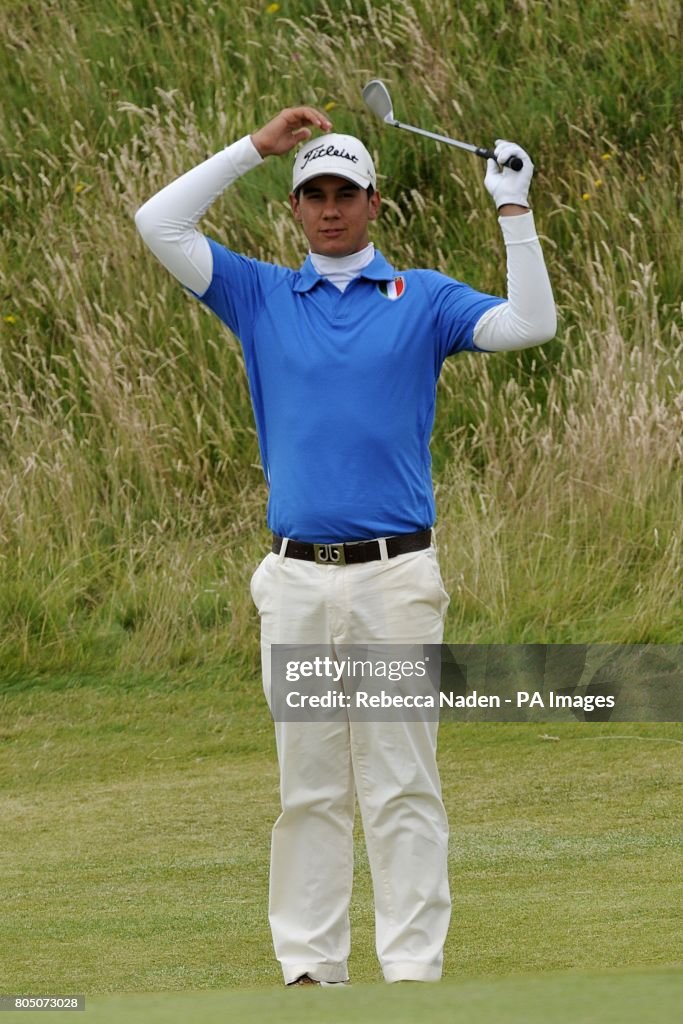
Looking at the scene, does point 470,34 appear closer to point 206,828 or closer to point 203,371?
point 203,371

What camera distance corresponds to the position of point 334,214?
158 inches

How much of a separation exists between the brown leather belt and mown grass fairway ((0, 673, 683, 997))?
895 mm

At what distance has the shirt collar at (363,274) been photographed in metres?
Answer: 3.99

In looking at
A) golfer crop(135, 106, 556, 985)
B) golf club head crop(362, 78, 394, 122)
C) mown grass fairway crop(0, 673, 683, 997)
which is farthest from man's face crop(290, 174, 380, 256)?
mown grass fairway crop(0, 673, 683, 997)

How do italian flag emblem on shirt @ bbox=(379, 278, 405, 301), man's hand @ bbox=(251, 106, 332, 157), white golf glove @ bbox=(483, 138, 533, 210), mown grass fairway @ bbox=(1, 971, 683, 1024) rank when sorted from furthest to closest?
1. man's hand @ bbox=(251, 106, 332, 157)
2. italian flag emblem on shirt @ bbox=(379, 278, 405, 301)
3. white golf glove @ bbox=(483, 138, 533, 210)
4. mown grass fairway @ bbox=(1, 971, 683, 1024)

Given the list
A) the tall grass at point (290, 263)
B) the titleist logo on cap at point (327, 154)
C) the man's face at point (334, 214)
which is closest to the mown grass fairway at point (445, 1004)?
the man's face at point (334, 214)

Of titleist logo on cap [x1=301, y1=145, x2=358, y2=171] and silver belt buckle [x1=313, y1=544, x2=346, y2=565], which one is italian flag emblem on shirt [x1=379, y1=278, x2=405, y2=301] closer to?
titleist logo on cap [x1=301, y1=145, x2=358, y2=171]

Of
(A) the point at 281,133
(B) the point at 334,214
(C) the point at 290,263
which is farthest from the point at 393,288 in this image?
(C) the point at 290,263

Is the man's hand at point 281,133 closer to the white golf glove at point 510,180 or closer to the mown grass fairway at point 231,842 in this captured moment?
the white golf glove at point 510,180

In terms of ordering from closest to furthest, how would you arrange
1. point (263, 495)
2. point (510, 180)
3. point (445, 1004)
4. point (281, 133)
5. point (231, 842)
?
point (445, 1004) → point (510, 180) → point (281, 133) → point (231, 842) → point (263, 495)

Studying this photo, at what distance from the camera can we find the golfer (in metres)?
3.84

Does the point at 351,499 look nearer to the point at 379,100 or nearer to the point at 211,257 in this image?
the point at 211,257

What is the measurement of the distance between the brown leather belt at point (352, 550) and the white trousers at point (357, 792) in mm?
14

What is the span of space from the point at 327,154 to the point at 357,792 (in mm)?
1381
